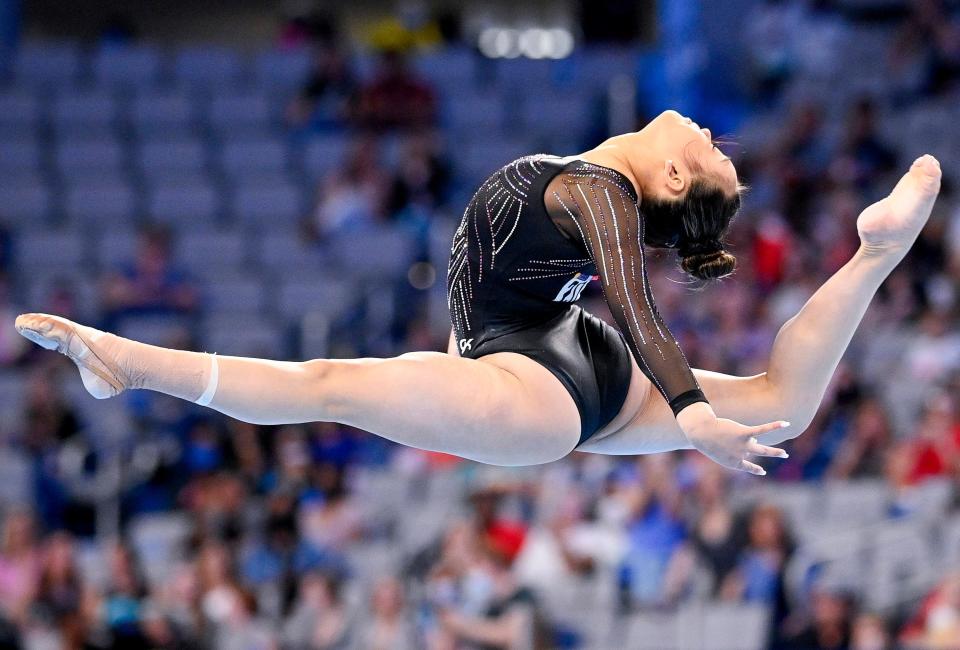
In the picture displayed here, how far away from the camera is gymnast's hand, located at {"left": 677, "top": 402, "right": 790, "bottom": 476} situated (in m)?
3.41

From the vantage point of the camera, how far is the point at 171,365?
12.1 feet

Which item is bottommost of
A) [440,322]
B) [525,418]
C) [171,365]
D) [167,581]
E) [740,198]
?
[167,581]

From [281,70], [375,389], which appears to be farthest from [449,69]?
[375,389]

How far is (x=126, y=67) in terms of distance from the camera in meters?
12.3

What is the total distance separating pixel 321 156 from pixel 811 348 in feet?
25.5

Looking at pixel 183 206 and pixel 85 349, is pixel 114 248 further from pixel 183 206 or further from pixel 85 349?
pixel 85 349

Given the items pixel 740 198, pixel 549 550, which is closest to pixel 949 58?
pixel 549 550

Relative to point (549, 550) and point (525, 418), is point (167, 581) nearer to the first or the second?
point (549, 550)

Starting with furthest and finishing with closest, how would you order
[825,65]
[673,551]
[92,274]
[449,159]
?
[825,65], [449,159], [92,274], [673,551]

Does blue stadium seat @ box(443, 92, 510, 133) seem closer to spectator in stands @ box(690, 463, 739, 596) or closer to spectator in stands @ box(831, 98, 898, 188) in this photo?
spectator in stands @ box(831, 98, 898, 188)

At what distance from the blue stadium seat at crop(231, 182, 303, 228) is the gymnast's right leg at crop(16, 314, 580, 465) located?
720 cm

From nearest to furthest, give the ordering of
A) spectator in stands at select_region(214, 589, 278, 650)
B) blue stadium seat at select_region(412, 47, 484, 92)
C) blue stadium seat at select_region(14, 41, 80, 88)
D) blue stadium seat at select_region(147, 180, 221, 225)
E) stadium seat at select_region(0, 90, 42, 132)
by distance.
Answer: spectator in stands at select_region(214, 589, 278, 650)
blue stadium seat at select_region(147, 180, 221, 225)
stadium seat at select_region(0, 90, 42, 132)
blue stadium seat at select_region(14, 41, 80, 88)
blue stadium seat at select_region(412, 47, 484, 92)

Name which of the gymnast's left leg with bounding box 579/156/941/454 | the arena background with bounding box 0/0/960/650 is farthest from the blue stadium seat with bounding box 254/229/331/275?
the gymnast's left leg with bounding box 579/156/941/454

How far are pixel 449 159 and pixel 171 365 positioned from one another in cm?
773
